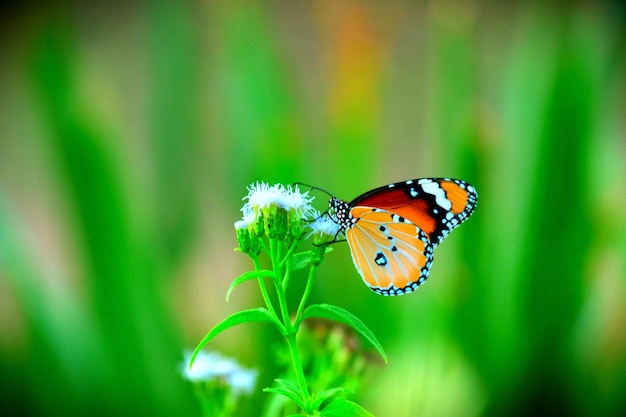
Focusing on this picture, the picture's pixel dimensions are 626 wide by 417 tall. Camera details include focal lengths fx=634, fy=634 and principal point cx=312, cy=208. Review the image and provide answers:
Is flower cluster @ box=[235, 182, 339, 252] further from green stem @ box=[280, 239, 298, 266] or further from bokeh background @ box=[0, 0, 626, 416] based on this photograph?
bokeh background @ box=[0, 0, 626, 416]

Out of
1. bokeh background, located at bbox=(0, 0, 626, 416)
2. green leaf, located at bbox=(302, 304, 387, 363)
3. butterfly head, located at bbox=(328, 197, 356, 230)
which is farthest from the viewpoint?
bokeh background, located at bbox=(0, 0, 626, 416)

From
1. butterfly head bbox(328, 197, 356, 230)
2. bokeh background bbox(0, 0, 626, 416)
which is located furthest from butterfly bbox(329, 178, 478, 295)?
bokeh background bbox(0, 0, 626, 416)

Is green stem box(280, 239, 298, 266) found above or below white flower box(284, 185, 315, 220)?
below

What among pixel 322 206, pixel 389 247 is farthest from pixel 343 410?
pixel 322 206

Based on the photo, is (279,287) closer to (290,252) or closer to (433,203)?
(290,252)

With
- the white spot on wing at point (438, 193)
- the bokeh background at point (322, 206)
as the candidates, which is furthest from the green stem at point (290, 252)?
the bokeh background at point (322, 206)
